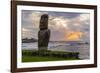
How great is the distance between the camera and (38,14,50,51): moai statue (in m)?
2.21

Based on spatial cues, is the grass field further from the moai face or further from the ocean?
the moai face

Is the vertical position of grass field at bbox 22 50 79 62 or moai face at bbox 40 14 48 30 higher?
moai face at bbox 40 14 48 30

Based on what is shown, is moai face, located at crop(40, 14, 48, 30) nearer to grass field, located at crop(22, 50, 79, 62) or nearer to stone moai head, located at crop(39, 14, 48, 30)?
stone moai head, located at crop(39, 14, 48, 30)


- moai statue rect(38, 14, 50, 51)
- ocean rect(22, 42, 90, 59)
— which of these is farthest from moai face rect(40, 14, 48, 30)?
ocean rect(22, 42, 90, 59)

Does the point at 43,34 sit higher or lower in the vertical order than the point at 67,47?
higher

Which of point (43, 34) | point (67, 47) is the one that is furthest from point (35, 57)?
point (67, 47)

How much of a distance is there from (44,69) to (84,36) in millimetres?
602

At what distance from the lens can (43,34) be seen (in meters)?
2.22

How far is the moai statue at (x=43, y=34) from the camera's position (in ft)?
7.25

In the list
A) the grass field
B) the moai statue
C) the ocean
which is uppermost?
the moai statue

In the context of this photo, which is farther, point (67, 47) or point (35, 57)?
point (67, 47)

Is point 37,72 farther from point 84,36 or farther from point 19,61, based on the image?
point 84,36

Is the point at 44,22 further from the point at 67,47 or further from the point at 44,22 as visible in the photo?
the point at 67,47

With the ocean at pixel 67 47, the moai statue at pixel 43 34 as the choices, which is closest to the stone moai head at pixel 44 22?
the moai statue at pixel 43 34
